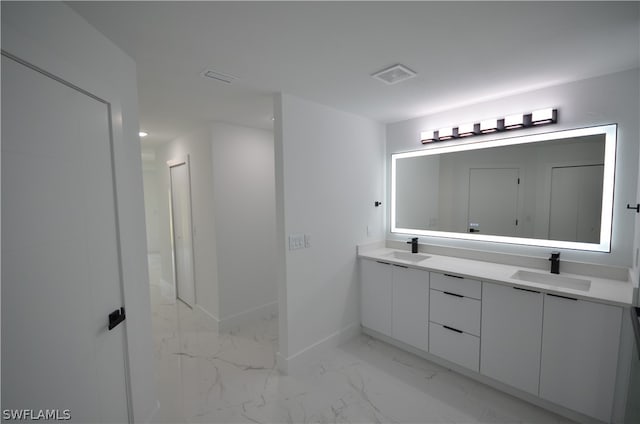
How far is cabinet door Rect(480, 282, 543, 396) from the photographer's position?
203cm

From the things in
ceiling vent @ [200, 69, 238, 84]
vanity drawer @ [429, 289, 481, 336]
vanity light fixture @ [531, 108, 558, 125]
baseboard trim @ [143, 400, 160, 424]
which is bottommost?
baseboard trim @ [143, 400, 160, 424]

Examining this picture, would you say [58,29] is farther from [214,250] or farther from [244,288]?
[244,288]

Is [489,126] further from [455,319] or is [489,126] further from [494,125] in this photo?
[455,319]

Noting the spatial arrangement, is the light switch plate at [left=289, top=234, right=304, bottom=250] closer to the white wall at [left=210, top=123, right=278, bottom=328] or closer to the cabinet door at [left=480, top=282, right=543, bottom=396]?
the white wall at [left=210, top=123, right=278, bottom=328]

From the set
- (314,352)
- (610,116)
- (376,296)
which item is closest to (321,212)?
(376,296)

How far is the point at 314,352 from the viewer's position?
2717 millimetres

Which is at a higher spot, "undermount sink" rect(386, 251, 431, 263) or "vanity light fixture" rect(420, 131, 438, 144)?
"vanity light fixture" rect(420, 131, 438, 144)

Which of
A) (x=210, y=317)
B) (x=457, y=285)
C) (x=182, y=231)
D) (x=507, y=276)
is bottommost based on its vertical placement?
(x=210, y=317)

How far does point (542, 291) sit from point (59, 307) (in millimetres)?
2779

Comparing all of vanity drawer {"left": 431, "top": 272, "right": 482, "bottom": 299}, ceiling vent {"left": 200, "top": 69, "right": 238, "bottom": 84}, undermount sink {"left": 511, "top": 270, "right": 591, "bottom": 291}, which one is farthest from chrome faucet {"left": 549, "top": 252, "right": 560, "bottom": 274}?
ceiling vent {"left": 200, "top": 69, "right": 238, "bottom": 84}

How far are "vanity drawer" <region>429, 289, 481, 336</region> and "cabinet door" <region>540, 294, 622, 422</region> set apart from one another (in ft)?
1.49

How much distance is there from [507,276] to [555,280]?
40 cm

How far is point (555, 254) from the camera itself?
2.28 meters

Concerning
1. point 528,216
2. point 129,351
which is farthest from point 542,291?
point 129,351
